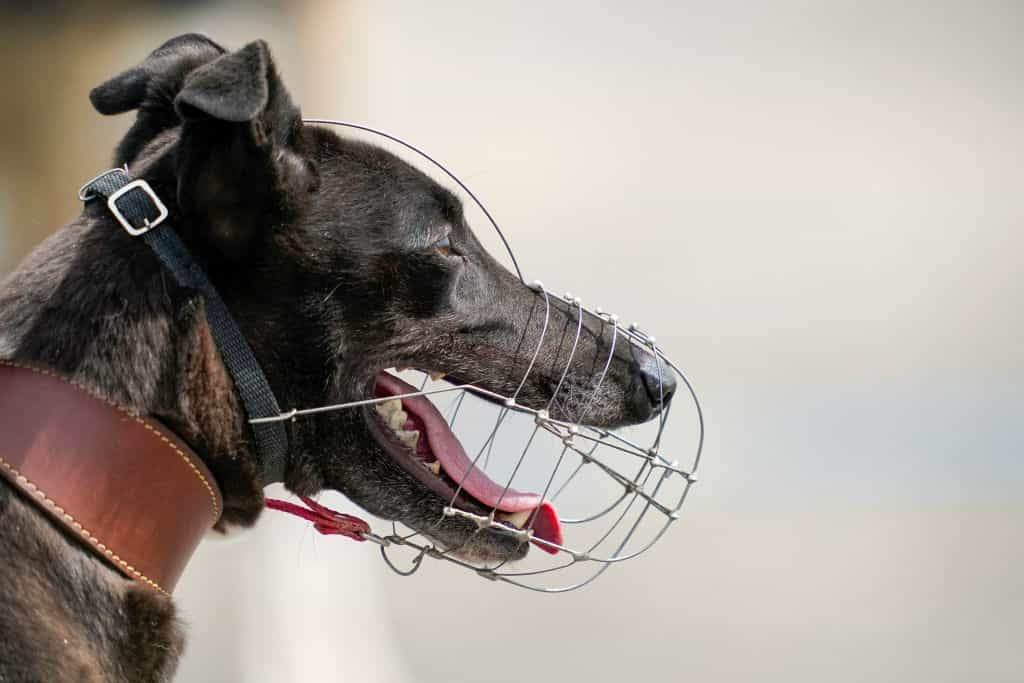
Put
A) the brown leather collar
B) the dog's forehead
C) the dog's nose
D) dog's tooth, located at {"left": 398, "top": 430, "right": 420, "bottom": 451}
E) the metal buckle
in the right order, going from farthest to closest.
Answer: the dog's nose, dog's tooth, located at {"left": 398, "top": 430, "right": 420, "bottom": 451}, the dog's forehead, the metal buckle, the brown leather collar

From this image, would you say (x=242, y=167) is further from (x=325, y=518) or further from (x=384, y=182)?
(x=325, y=518)

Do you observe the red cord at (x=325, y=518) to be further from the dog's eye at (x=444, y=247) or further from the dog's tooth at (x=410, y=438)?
Answer: the dog's eye at (x=444, y=247)

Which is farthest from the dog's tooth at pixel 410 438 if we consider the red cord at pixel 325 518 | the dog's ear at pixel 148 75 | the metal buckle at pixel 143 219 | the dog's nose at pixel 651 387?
the dog's ear at pixel 148 75

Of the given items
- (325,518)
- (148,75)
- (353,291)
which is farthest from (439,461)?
(148,75)

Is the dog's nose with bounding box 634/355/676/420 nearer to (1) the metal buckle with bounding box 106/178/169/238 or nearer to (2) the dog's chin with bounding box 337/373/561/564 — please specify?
(2) the dog's chin with bounding box 337/373/561/564

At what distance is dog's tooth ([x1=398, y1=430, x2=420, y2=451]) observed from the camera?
1.56 m

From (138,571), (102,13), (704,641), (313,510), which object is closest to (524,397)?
(313,510)

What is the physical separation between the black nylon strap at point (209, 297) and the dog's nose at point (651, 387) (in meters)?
0.62

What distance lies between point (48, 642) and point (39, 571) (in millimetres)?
87

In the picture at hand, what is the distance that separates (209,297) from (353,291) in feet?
0.68

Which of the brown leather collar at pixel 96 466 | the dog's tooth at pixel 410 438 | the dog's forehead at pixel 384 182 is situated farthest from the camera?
the dog's tooth at pixel 410 438

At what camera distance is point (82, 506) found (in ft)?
3.88

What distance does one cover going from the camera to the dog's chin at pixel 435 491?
1501 millimetres

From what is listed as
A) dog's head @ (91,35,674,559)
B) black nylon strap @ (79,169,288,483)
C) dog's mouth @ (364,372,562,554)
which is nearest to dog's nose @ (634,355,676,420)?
dog's head @ (91,35,674,559)
